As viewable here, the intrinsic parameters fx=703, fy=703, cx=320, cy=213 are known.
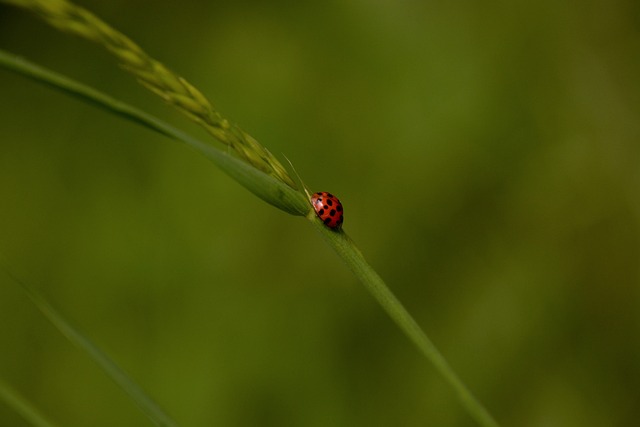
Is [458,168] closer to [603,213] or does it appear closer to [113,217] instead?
[603,213]

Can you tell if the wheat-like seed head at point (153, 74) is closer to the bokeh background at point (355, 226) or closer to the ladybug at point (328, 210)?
the ladybug at point (328, 210)

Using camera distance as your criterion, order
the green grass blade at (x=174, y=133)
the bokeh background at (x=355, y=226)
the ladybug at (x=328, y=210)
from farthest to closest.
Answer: the bokeh background at (x=355, y=226) < the ladybug at (x=328, y=210) < the green grass blade at (x=174, y=133)

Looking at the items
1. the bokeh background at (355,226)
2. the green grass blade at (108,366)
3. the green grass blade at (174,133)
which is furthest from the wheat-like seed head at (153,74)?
the bokeh background at (355,226)

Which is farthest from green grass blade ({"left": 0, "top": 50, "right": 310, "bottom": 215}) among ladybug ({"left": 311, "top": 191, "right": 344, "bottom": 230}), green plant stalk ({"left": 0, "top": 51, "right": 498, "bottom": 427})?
ladybug ({"left": 311, "top": 191, "right": 344, "bottom": 230})

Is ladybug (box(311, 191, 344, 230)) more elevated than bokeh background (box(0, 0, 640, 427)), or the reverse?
ladybug (box(311, 191, 344, 230))

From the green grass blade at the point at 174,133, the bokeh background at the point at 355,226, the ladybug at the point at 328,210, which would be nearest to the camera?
the green grass blade at the point at 174,133

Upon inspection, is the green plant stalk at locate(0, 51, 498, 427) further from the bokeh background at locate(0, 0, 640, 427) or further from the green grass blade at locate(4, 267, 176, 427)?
the bokeh background at locate(0, 0, 640, 427)

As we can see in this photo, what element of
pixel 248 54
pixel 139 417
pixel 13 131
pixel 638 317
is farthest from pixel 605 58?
pixel 13 131
